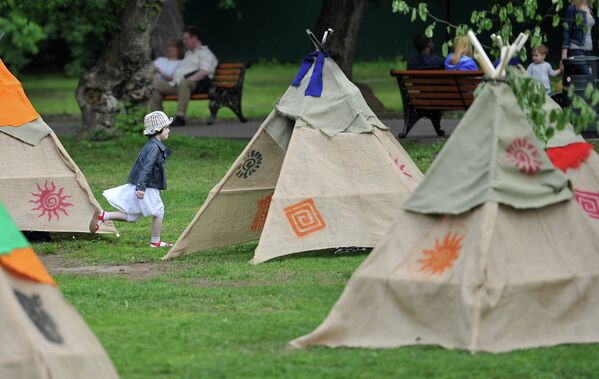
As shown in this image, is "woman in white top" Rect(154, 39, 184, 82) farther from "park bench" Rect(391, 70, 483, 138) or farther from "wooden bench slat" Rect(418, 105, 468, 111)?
"wooden bench slat" Rect(418, 105, 468, 111)

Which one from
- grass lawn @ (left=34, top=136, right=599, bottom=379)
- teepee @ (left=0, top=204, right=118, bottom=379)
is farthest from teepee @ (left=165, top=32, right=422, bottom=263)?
teepee @ (left=0, top=204, right=118, bottom=379)

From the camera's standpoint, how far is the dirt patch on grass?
987 centimetres

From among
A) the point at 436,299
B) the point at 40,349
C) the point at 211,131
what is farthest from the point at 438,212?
the point at 211,131

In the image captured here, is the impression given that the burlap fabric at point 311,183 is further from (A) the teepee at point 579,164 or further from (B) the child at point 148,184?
(A) the teepee at point 579,164

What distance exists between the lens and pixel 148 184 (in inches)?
437

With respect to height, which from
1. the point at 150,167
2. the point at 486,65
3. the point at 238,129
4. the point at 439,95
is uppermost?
the point at 486,65

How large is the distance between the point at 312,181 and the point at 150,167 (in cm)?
165

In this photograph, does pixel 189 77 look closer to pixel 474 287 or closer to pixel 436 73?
pixel 436 73

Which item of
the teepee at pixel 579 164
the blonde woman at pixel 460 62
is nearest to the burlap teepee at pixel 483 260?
the teepee at pixel 579 164

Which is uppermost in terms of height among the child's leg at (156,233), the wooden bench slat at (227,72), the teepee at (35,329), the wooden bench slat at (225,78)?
the teepee at (35,329)

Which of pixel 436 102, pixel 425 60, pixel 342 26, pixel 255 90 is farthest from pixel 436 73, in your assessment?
pixel 255 90

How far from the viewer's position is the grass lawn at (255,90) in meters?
25.7

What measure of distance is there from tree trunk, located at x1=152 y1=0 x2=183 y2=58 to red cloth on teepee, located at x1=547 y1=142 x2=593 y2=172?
73.4 feet

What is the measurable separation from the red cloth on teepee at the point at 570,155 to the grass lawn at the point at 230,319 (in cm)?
174
